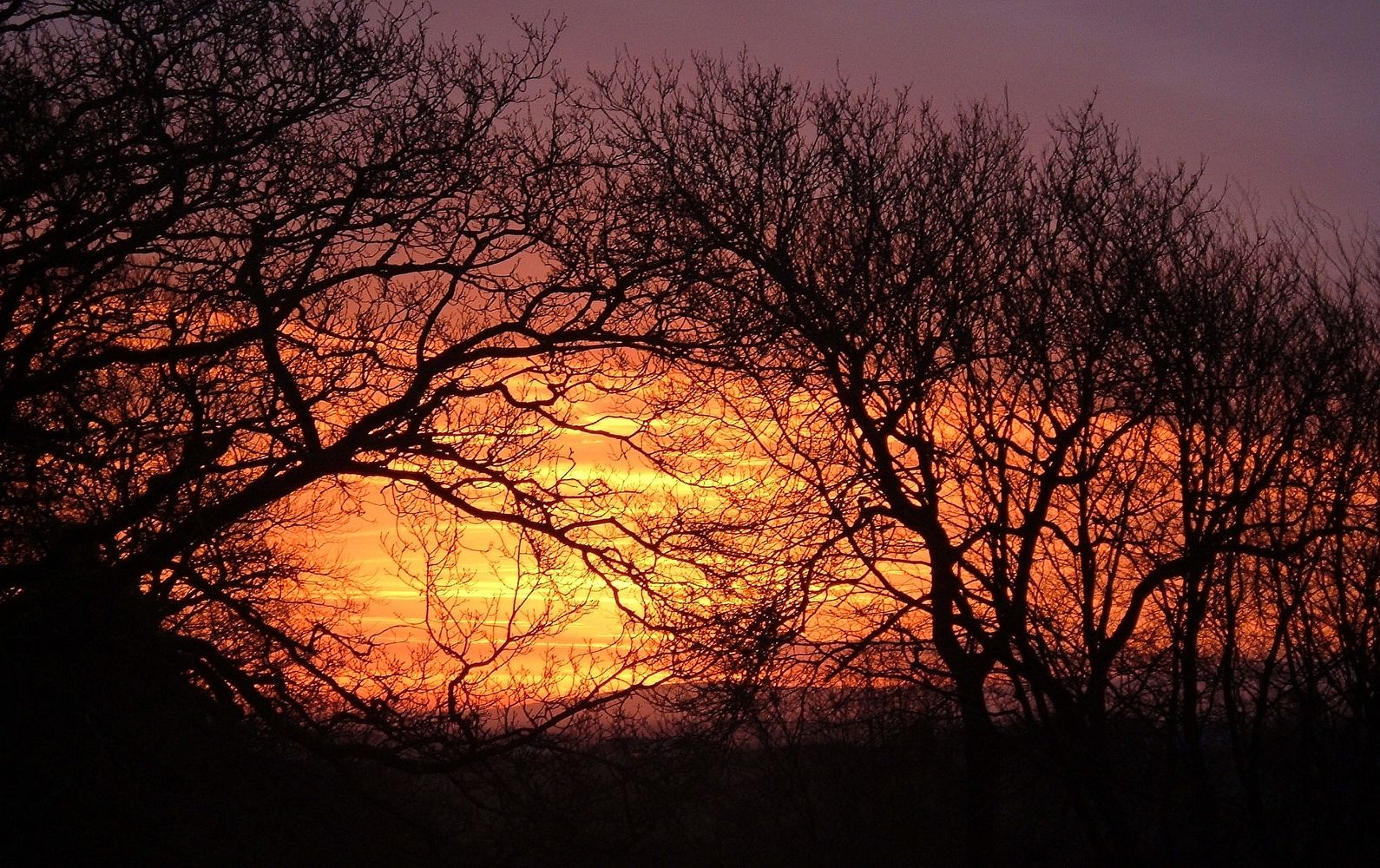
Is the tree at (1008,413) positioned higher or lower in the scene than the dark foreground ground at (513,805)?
higher

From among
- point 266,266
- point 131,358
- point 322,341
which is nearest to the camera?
point 131,358

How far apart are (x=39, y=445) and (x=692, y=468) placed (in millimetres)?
6403

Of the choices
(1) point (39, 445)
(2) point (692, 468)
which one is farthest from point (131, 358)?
(2) point (692, 468)

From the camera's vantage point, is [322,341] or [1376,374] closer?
[322,341]

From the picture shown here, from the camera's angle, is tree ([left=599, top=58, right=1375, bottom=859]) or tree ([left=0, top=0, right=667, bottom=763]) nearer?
tree ([left=0, top=0, right=667, bottom=763])

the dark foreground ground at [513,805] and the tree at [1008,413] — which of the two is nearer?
the dark foreground ground at [513,805]

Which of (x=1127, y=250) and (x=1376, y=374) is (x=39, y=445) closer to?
(x=1127, y=250)

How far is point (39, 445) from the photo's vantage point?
25.1 ft

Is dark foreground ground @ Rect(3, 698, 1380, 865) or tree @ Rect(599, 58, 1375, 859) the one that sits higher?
tree @ Rect(599, 58, 1375, 859)

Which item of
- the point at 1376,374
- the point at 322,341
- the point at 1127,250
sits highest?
the point at 1127,250

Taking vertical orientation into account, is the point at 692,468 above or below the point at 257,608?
above

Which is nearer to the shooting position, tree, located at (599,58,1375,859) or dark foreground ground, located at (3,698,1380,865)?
dark foreground ground, located at (3,698,1380,865)

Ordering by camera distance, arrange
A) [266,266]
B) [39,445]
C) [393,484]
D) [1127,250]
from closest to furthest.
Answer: [39,445], [266,266], [393,484], [1127,250]

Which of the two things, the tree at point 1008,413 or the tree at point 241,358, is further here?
the tree at point 1008,413
